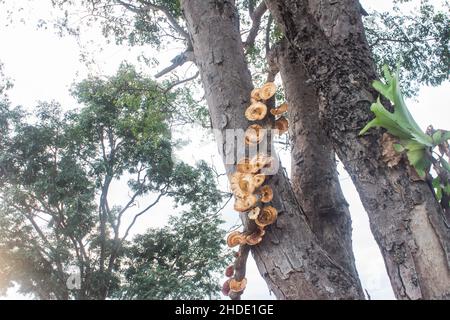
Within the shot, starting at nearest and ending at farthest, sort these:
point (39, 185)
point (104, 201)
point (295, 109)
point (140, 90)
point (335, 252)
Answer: point (335, 252) < point (295, 109) < point (140, 90) < point (39, 185) < point (104, 201)

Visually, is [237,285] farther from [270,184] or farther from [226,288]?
[270,184]

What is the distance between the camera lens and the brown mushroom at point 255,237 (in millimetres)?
1388

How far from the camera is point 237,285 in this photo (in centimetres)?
147

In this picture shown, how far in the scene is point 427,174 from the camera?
1.27 meters

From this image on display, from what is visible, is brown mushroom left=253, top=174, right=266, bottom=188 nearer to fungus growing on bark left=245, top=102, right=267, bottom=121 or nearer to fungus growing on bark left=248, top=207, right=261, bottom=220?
fungus growing on bark left=248, top=207, right=261, bottom=220

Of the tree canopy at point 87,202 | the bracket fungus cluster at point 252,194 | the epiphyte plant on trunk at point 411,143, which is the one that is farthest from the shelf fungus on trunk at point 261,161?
the tree canopy at point 87,202

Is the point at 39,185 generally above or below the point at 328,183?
above

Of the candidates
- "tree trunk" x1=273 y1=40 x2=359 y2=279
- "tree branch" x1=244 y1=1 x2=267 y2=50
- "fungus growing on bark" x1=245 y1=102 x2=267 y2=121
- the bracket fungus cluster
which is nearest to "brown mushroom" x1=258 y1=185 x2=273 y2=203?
the bracket fungus cluster

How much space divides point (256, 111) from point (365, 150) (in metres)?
0.42

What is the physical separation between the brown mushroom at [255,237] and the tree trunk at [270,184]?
18mm

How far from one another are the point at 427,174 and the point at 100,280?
763cm
